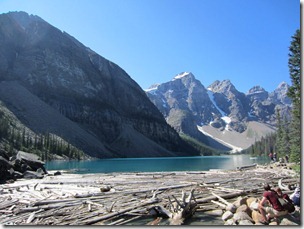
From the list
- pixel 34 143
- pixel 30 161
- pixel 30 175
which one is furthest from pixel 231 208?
pixel 34 143

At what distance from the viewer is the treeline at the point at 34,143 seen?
360 ft

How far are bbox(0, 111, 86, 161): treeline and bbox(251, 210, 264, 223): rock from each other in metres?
102

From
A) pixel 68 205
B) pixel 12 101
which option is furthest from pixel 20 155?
pixel 12 101

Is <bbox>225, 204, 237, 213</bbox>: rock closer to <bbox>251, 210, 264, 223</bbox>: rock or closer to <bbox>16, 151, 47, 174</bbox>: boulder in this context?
<bbox>251, 210, 264, 223</bbox>: rock

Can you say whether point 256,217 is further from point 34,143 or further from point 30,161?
point 34,143

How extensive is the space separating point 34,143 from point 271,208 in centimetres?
11998

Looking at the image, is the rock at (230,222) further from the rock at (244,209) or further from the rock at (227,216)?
the rock at (244,209)

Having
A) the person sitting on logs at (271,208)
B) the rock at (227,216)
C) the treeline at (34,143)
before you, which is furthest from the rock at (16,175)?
the treeline at (34,143)

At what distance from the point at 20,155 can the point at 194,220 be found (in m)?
31.8

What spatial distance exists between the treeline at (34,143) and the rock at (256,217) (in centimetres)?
10187

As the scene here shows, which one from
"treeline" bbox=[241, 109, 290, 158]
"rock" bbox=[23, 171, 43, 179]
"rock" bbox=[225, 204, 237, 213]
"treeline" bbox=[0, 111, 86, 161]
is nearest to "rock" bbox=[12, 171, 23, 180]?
"rock" bbox=[23, 171, 43, 179]

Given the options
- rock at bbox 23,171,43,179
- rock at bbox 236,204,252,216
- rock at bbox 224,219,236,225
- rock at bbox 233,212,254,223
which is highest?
rock at bbox 23,171,43,179

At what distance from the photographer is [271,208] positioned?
10.4m

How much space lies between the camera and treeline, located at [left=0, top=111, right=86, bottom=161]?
10962cm
